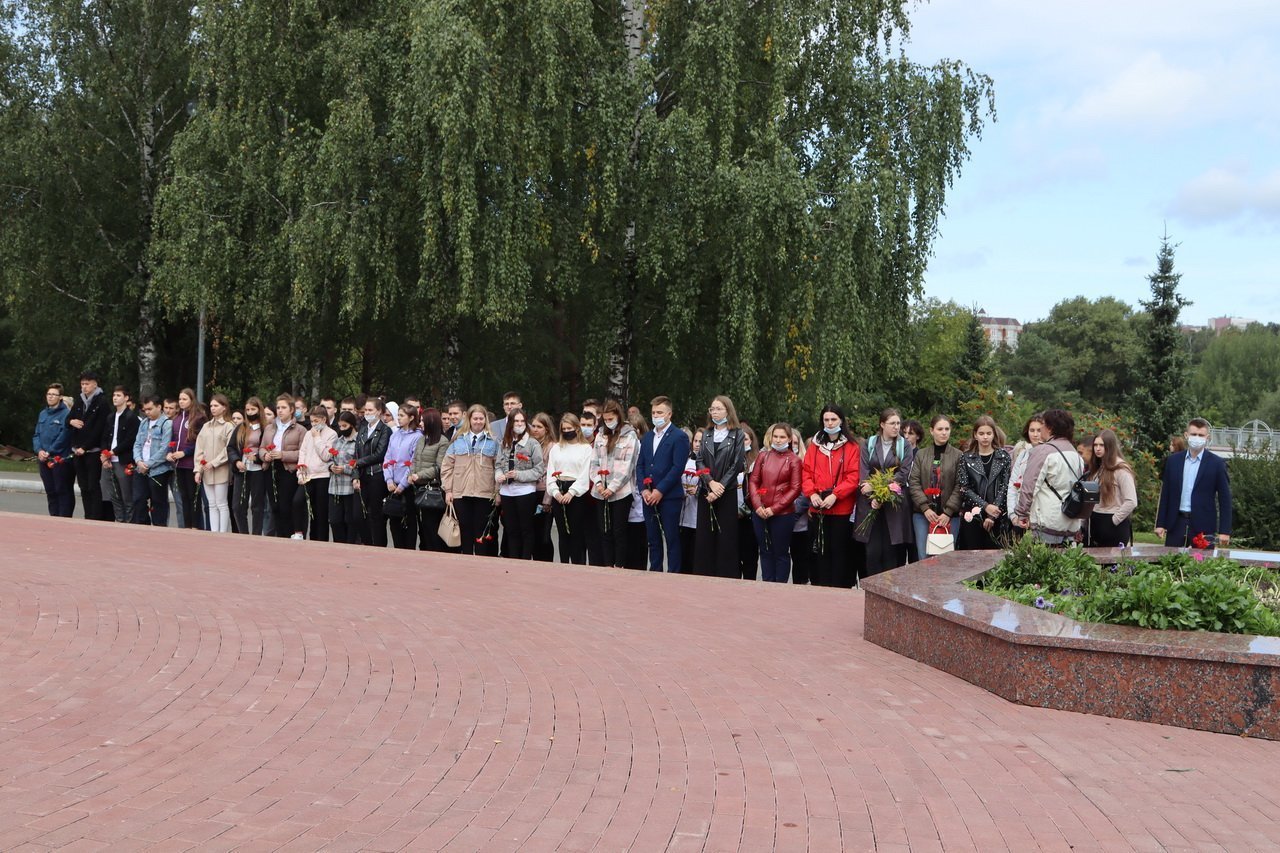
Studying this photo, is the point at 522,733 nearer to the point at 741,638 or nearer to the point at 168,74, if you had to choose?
the point at 741,638

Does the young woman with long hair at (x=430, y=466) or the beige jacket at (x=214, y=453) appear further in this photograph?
the beige jacket at (x=214, y=453)

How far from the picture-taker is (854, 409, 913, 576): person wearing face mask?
1241 centimetres

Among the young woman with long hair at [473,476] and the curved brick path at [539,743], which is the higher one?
the young woman with long hair at [473,476]

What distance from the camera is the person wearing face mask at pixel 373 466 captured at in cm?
1466

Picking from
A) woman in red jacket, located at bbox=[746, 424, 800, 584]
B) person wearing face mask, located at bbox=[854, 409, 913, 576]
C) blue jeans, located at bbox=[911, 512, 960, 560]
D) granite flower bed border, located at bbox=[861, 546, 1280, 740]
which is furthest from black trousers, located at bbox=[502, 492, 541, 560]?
granite flower bed border, located at bbox=[861, 546, 1280, 740]

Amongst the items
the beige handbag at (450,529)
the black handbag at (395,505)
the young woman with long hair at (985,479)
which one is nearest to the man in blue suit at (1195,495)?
the young woman with long hair at (985,479)

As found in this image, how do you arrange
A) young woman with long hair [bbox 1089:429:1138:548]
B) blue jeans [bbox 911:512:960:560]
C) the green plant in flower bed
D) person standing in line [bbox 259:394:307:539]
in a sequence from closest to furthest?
the green plant in flower bed
young woman with long hair [bbox 1089:429:1138:548]
blue jeans [bbox 911:512:960:560]
person standing in line [bbox 259:394:307:539]

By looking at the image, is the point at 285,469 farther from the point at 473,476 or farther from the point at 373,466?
the point at 473,476

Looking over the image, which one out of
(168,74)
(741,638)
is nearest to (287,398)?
(741,638)

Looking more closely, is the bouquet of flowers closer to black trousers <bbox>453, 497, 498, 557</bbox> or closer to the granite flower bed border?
the granite flower bed border

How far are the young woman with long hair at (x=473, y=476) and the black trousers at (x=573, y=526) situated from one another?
2.34 feet

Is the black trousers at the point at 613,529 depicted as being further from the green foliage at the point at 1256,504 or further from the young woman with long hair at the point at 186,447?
the green foliage at the point at 1256,504

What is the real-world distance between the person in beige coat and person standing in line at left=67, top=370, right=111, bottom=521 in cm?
223

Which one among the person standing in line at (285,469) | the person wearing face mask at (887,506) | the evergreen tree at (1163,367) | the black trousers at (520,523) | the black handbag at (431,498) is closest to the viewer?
the person wearing face mask at (887,506)
